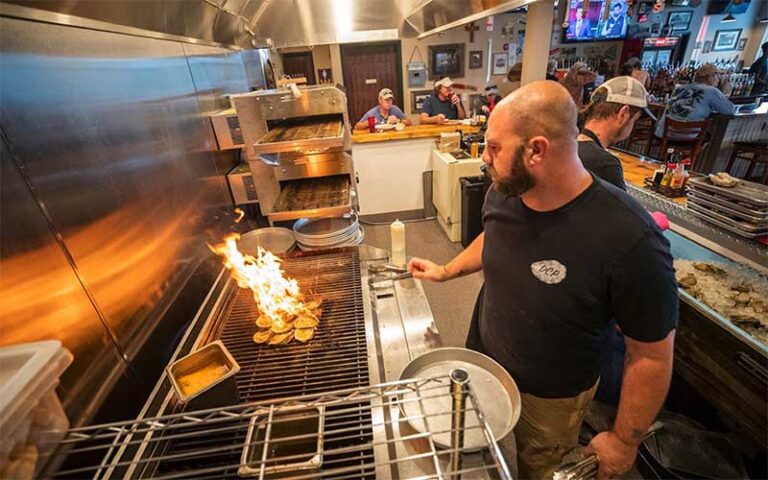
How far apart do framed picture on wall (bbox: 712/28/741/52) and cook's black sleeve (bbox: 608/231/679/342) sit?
11.2 m

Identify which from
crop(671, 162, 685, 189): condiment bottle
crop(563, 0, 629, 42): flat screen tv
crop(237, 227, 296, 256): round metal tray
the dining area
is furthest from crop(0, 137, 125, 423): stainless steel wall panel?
crop(563, 0, 629, 42): flat screen tv

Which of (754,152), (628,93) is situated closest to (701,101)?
(754,152)

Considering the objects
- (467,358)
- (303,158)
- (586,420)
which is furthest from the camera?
(303,158)

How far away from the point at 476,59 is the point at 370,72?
226cm

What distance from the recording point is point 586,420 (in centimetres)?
223

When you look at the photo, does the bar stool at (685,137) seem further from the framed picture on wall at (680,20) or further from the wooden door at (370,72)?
the framed picture on wall at (680,20)

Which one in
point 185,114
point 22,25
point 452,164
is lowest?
point 452,164

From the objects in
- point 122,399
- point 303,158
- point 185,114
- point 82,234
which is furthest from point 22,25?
point 303,158

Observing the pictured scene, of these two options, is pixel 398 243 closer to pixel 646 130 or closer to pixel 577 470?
pixel 577 470

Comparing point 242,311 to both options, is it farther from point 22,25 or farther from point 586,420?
point 586,420

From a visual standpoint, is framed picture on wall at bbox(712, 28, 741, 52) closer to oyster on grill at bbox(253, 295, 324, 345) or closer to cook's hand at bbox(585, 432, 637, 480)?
cook's hand at bbox(585, 432, 637, 480)

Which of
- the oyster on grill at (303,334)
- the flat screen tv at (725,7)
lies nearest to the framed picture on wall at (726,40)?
the flat screen tv at (725,7)

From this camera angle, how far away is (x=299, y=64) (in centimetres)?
738

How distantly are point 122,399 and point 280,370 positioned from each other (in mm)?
495
